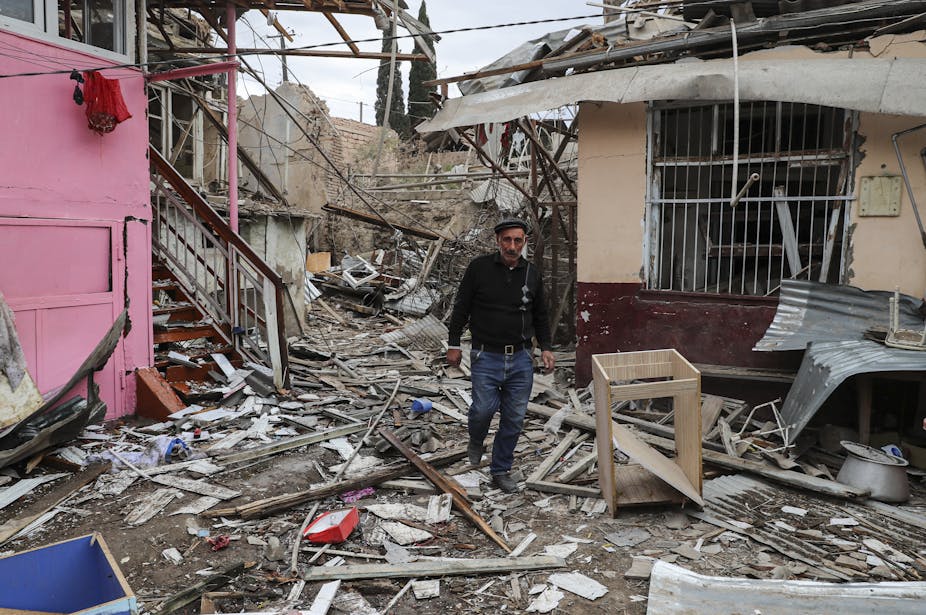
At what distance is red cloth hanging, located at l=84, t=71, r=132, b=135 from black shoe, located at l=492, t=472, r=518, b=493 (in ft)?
17.7

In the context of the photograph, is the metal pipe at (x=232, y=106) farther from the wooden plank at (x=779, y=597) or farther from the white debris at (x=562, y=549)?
the wooden plank at (x=779, y=597)

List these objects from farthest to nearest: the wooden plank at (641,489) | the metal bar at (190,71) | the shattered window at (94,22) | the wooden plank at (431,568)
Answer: the metal bar at (190,71) → the shattered window at (94,22) → the wooden plank at (641,489) → the wooden plank at (431,568)

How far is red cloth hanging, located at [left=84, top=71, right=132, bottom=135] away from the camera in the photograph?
6.54 m

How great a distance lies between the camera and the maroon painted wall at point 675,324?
23.1 ft

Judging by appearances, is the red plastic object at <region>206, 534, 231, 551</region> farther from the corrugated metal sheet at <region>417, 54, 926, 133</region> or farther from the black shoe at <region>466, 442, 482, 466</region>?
the corrugated metal sheet at <region>417, 54, 926, 133</region>

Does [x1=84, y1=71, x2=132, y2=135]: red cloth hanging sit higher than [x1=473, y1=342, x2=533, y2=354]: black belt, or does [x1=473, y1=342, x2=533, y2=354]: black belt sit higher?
[x1=84, y1=71, x2=132, y2=135]: red cloth hanging

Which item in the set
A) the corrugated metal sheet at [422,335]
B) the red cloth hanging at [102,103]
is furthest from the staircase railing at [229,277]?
the corrugated metal sheet at [422,335]

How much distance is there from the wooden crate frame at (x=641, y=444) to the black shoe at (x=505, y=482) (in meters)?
0.72

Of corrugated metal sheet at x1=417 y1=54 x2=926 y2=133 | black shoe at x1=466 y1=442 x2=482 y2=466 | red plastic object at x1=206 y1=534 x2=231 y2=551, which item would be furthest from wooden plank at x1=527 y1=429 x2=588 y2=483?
corrugated metal sheet at x1=417 y1=54 x2=926 y2=133

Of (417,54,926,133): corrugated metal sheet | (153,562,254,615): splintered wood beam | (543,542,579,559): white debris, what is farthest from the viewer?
(417,54,926,133): corrugated metal sheet

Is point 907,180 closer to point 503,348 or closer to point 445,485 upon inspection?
point 503,348

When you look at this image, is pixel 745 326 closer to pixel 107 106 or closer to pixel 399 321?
pixel 107 106

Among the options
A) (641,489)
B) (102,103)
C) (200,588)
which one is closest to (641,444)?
(641,489)

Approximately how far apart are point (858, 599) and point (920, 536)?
1.50m
